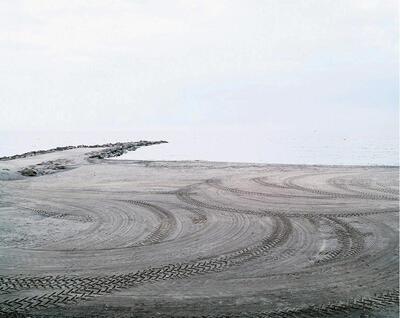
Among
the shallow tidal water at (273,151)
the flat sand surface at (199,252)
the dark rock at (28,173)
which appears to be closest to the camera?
the flat sand surface at (199,252)

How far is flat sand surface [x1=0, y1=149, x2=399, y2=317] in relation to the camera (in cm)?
682

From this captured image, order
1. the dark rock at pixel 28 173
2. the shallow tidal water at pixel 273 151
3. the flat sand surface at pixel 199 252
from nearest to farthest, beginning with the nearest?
the flat sand surface at pixel 199 252 → the dark rock at pixel 28 173 → the shallow tidal water at pixel 273 151

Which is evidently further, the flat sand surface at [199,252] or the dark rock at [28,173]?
the dark rock at [28,173]

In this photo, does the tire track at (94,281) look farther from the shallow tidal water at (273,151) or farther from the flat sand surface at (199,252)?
the shallow tidal water at (273,151)

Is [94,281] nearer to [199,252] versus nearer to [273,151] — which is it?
[199,252]

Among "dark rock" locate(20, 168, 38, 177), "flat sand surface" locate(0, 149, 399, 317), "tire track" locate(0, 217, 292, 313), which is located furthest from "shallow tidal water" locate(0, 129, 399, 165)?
"tire track" locate(0, 217, 292, 313)

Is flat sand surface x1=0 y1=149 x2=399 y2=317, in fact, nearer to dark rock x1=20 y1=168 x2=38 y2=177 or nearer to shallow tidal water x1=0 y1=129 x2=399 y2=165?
dark rock x1=20 y1=168 x2=38 y2=177

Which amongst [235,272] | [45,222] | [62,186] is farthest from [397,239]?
[62,186]

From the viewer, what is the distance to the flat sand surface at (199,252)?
6.82 m

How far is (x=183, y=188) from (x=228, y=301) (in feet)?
43.0

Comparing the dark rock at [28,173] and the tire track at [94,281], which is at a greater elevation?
the dark rock at [28,173]

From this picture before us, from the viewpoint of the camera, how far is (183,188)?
1989 centimetres

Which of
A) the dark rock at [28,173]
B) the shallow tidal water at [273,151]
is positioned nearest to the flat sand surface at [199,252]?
the dark rock at [28,173]

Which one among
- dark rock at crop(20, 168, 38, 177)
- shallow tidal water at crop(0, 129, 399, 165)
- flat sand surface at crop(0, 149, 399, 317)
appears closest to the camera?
flat sand surface at crop(0, 149, 399, 317)
